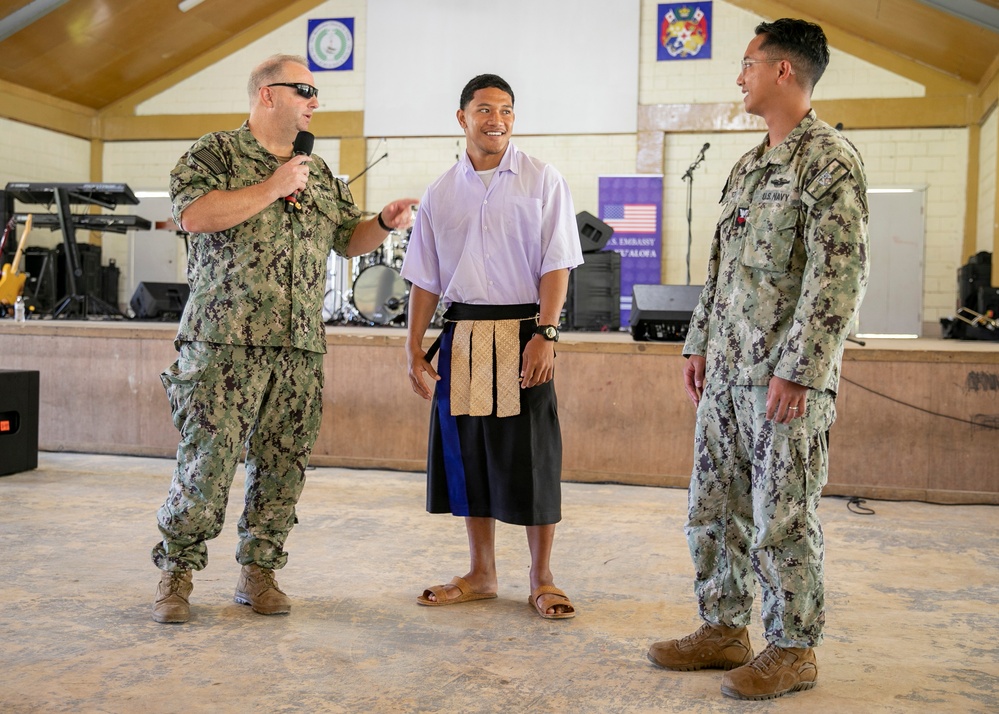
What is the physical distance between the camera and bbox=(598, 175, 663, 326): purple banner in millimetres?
12008

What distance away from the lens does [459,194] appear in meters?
2.84

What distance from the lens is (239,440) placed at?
2.63 meters

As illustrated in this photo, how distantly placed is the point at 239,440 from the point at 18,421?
2951mm

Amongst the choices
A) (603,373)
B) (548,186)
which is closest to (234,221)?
(548,186)

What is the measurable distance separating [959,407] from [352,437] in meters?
3.12

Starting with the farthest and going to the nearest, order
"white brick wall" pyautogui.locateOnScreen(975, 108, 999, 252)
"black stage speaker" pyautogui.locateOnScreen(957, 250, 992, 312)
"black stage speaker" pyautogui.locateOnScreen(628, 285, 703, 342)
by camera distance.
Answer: "white brick wall" pyautogui.locateOnScreen(975, 108, 999, 252) → "black stage speaker" pyautogui.locateOnScreen(957, 250, 992, 312) → "black stage speaker" pyautogui.locateOnScreen(628, 285, 703, 342)

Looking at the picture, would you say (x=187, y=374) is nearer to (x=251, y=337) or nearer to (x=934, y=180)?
(x=251, y=337)

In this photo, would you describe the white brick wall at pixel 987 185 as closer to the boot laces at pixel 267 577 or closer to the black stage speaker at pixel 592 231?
the black stage speaker at pixel 592 231

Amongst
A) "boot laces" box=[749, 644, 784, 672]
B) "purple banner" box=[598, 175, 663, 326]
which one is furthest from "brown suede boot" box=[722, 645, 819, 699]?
"purple banner" box=[598, 175, 663, 326]

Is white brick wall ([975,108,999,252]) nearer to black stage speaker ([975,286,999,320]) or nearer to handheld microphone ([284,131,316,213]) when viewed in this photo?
black stage speaker ([975,286,999,320])

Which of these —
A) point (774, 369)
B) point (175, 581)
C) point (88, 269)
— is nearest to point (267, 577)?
point (175, 581)

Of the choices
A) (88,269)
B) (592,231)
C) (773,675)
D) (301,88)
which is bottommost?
(773,675)

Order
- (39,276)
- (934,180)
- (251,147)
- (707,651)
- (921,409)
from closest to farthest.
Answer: (707,651)
(251,147)
(921,409)
(39,276)
(934,180)

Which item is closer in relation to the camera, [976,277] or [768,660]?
[768,660]
